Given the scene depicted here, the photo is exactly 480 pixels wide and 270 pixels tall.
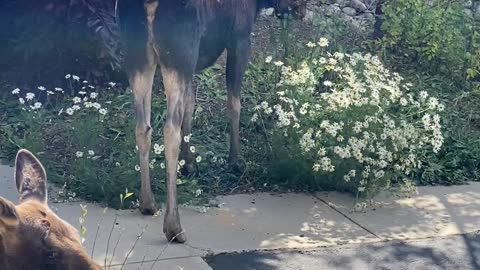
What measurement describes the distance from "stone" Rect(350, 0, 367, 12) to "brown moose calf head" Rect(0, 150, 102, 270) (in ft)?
34.1

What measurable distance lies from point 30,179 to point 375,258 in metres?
4.03

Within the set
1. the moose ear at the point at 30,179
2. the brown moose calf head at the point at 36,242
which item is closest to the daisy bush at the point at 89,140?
the moose ear at the point at 30,179

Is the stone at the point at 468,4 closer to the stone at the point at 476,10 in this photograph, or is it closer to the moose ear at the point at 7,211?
the stone at the point at 476,10

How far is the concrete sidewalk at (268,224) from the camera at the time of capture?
6.26 m

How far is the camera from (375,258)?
21.5 feet

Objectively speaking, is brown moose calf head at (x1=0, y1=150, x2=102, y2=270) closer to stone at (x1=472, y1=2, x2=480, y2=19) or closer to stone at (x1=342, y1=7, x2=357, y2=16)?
stone at (x1=472, y1=2, x2=480, y2=19)

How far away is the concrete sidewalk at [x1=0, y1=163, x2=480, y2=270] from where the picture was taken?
246 inches

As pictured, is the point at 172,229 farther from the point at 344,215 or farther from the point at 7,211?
the point at 7,211

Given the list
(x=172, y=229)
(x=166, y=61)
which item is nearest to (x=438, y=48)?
(x=166, y=61)

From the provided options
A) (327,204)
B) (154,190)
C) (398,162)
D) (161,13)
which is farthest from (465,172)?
(161,13)

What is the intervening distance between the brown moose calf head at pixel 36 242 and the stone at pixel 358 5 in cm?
1040

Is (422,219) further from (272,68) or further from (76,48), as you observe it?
(76,48)

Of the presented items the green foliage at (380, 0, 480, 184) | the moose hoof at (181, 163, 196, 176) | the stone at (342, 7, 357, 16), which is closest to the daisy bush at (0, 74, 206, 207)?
the moose hoof at (181, 163, 196, 176)

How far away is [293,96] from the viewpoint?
8117 millimetres
